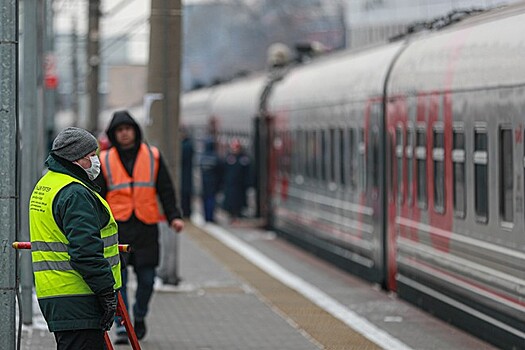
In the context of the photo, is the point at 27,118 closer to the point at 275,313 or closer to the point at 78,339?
the point at 275,313

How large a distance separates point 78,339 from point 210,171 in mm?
22222

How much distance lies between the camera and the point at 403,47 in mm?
17922

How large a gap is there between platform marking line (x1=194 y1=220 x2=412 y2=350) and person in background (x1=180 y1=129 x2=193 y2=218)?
253cm

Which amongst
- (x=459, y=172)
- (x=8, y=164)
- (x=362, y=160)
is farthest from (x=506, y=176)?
(x=362, y=160)

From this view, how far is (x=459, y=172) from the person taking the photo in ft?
46.0

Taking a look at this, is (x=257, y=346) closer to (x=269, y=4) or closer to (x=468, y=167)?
(x=468, y=167)

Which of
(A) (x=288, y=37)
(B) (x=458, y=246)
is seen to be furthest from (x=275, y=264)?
(A) (x=288, y=37)

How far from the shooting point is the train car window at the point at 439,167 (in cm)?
1470

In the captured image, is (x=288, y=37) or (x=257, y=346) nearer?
(x=257, y=346)

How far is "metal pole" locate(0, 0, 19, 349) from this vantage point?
30.3ft

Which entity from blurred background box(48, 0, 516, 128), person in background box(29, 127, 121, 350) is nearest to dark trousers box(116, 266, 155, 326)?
person in background box(29, 127, 121, 350)

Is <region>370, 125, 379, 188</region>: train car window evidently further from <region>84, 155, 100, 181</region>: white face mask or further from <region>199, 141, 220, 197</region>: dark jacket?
<region>199, 141, 220, 197</region>: dark jacket

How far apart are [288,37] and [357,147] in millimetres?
81118

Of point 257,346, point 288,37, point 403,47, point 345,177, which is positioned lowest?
point 257,346
